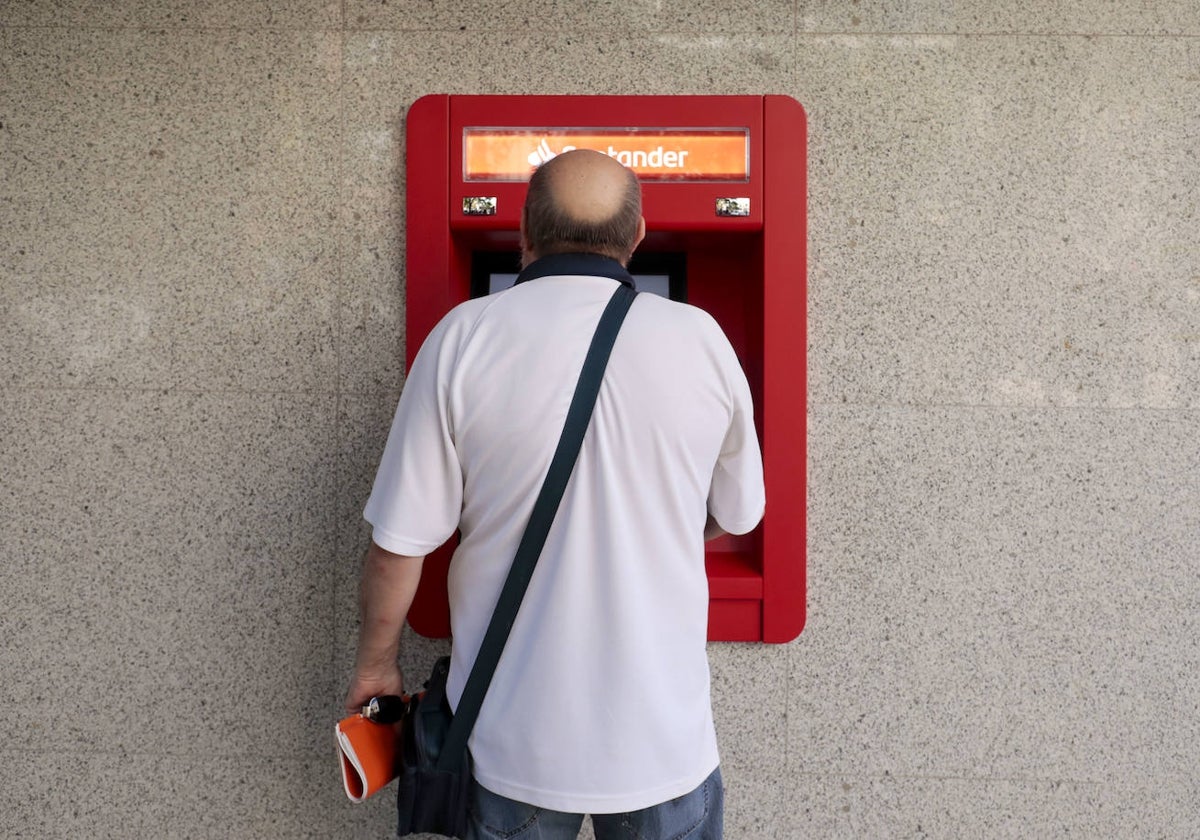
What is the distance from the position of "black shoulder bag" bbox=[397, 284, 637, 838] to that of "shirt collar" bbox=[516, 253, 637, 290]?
4 cm

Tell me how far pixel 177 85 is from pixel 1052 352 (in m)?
2.29

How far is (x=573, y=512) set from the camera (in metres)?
1.23

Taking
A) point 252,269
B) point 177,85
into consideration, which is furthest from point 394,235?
point 177,85

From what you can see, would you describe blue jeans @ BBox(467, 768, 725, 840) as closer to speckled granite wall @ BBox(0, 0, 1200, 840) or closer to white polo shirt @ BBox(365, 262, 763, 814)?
white polo shirt @ BBox(365, 262, 763, 814)

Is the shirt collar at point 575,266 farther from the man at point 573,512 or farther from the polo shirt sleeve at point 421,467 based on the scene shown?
the polo shirt sleeve at point 421,467

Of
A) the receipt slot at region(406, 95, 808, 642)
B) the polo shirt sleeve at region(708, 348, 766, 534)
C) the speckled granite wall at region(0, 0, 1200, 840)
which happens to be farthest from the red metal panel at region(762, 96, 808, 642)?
the polo shirt sleeve at region(708, 348, 766, 534)

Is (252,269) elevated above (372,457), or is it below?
above

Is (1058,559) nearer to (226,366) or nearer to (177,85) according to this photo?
(226,366)

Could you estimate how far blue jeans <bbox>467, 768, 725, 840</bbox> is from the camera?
1308 millimetres

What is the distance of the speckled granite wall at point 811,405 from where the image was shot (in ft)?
6.57

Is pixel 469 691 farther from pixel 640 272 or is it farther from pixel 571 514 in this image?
pixel 640 272

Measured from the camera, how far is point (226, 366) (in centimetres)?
201

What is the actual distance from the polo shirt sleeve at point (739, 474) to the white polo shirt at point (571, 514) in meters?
0.09

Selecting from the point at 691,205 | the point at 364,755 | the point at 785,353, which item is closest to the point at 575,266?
the point at 691,205
